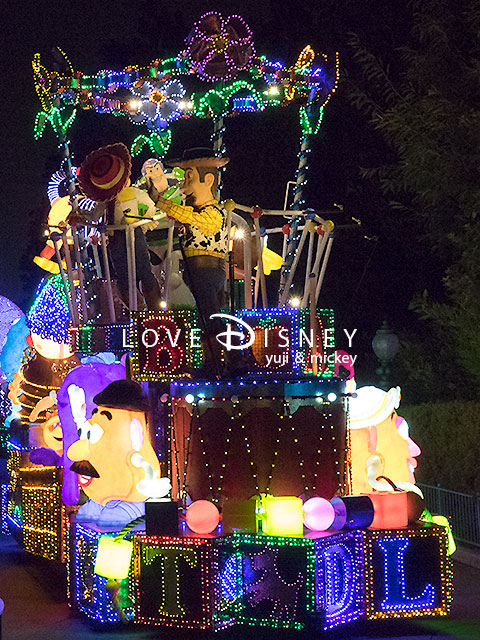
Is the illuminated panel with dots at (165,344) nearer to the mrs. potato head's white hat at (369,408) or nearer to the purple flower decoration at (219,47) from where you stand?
the mrs. potato head's white hat at (369,408)

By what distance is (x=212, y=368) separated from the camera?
9.44 metres

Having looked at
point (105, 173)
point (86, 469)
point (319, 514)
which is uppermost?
point (105, 173)

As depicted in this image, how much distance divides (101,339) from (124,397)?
5.60ft

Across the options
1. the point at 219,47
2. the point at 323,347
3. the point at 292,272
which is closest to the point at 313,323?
the point at 323,347

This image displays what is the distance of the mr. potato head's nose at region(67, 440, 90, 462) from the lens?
939 centimetres

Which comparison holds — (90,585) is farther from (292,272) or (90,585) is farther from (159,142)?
(159,142)

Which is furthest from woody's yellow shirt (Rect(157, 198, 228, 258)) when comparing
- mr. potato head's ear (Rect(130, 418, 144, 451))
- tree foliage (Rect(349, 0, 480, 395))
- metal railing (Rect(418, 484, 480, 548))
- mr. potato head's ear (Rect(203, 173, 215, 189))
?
tree foliage (Rect(349, 0, 480, 395))

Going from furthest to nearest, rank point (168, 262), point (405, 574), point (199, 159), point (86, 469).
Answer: point (168, 262) → point (199, 159) → point (86, 469) → point (405, 574)

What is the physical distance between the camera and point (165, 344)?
9.48 meters

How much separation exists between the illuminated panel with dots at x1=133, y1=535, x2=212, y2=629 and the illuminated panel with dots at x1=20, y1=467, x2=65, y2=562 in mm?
2332

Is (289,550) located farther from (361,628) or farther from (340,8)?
(340,8)

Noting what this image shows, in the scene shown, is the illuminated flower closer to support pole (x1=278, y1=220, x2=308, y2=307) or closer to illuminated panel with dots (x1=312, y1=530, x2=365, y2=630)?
support pole (x1=278, y1=220, x2=308, y2=307)

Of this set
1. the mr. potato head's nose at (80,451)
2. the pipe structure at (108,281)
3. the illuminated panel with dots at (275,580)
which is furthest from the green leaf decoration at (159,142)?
the illuminated panel with dots at (275,580)

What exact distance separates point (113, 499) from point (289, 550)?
1.95 metres
